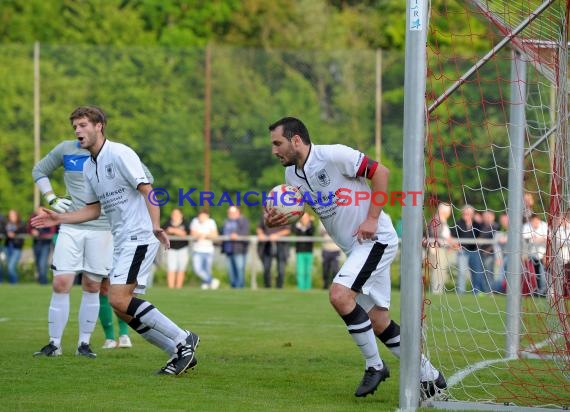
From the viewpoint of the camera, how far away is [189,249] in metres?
24.5

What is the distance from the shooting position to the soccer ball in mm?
7723

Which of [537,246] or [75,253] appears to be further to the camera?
[537,246]

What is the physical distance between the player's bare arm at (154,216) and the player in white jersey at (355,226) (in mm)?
1043

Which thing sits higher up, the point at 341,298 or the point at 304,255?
the point at 341,298

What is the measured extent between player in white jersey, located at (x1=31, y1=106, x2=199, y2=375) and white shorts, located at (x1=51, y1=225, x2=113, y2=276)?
1.29 m

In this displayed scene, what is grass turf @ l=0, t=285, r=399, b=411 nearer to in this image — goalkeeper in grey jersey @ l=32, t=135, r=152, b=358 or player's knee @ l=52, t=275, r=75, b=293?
goalkeeper in grey jersey @ l=32, t=135, r=152, b=358

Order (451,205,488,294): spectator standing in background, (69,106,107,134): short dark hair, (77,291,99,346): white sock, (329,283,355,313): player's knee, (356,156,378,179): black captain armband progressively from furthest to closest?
(451,205,488,294): spectator standing in background < (77,291,99,346): white sock < (69,106,107,134): short dark hair < (356,156,378,179): black captain armband < (329,283,355,313): player's knee

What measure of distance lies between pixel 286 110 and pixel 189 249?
6.17m

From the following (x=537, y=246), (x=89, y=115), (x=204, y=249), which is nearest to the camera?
(x=89, y=115)

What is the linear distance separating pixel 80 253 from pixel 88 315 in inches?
23.8

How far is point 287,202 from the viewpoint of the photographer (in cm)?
773

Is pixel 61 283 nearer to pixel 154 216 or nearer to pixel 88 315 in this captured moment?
pixel 88 315

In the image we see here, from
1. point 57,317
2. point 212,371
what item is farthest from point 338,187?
point 57,317

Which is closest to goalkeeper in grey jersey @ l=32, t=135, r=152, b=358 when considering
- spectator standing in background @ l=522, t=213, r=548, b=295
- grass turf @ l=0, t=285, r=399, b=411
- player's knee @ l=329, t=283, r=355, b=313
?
grass turf @ l=0, t=285, r=399, b=411
